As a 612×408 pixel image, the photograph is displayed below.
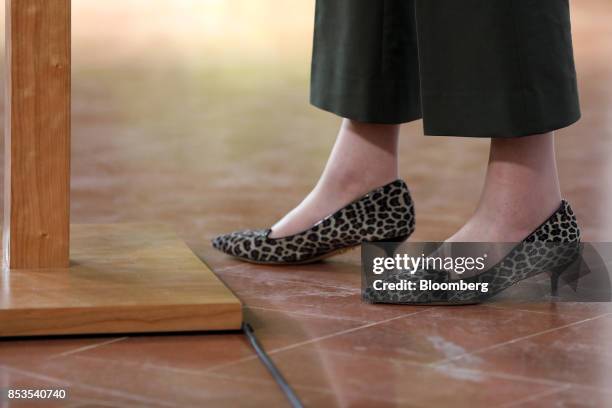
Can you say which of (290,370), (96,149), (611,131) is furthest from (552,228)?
(611,131)

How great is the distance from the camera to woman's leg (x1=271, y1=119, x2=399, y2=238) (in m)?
1.42

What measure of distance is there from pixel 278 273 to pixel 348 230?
4.8 inches

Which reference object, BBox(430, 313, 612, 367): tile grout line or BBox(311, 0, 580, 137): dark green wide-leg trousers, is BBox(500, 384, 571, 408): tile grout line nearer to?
BBox(430, 313, 612, 367): tile grout line

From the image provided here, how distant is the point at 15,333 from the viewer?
3.28ft

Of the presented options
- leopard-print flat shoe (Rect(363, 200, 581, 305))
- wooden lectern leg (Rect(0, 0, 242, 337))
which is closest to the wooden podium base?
wooden lectern leg (Rect(0, 0, 242, 337))

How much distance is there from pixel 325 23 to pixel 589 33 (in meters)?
5.36

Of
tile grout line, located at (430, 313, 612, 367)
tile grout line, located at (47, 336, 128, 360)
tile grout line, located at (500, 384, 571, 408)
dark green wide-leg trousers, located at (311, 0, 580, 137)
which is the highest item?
dark green wide-leg trousers, located at (311, 0, 580, 137)

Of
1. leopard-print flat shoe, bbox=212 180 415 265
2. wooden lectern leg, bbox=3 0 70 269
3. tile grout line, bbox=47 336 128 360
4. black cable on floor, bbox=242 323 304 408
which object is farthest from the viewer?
leopard-print flat shoe, bbox=212 180 415 265

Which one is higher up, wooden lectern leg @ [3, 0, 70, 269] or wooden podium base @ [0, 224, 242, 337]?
wooden lectern leg @ [3, 0, 70, 269]

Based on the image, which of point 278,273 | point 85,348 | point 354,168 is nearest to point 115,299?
point 85,348

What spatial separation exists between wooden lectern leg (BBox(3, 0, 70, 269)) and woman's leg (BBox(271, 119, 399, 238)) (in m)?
0.38

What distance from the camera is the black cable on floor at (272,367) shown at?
2.69ft

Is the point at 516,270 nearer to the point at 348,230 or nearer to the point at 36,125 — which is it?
the point at 348,230

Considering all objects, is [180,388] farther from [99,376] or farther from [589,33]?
[589,33]
